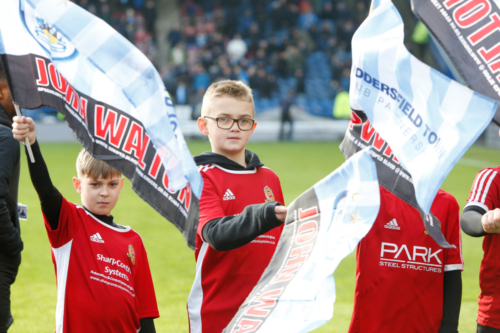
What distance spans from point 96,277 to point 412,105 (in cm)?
154

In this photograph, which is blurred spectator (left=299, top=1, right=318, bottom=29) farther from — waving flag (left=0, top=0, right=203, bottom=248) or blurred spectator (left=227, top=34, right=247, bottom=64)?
waving flag (left=0, top=0, right=203, bottom=248)

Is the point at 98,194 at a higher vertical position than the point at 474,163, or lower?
higher

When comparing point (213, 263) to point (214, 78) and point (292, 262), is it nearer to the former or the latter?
point (292, 262)

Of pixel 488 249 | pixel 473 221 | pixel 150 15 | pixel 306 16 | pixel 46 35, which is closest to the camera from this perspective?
pixel 46 35

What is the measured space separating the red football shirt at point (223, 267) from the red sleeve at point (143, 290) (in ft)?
0.67

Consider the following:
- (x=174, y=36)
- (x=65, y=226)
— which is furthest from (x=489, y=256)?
(x=174, y=36)

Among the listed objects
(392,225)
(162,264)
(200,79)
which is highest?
(392,225)

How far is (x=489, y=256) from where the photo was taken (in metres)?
2.83

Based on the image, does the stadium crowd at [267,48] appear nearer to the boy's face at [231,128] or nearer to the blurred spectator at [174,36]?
the blurred spectator at [174,36]

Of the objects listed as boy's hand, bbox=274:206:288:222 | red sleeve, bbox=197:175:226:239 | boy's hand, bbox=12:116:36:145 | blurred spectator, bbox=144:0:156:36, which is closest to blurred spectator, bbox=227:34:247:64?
blurred spectator, bbox=144:0:156:36

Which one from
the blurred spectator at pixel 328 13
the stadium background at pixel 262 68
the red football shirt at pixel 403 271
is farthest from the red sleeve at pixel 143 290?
the blurred spectator at pixel 328 13

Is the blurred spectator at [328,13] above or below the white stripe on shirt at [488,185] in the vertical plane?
above

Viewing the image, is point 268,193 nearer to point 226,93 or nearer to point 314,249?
point 226,93

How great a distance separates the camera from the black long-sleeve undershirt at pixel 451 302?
8.85 ft
